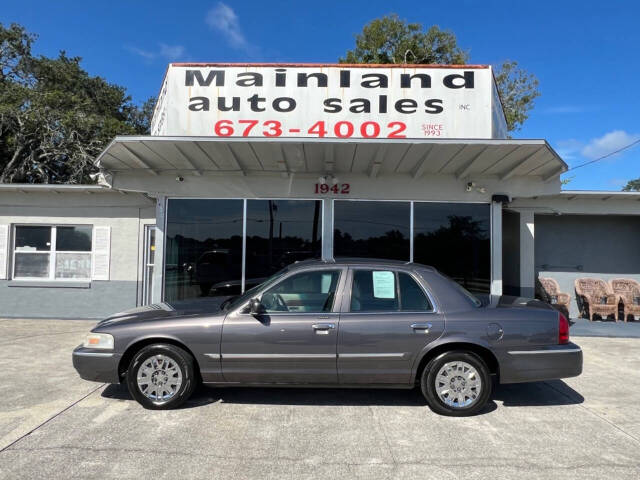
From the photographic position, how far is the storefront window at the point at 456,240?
939cm

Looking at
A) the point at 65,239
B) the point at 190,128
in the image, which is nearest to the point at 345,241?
the point at 190,128

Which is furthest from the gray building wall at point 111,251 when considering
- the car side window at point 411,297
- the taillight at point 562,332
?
the taillight at point 562,332

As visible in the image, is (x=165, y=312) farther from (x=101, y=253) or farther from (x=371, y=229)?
(x=101, y=253)

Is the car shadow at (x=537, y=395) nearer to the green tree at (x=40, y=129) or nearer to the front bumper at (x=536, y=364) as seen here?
the front bumper at (x=536, y=364)

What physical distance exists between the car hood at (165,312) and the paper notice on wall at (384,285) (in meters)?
1.71

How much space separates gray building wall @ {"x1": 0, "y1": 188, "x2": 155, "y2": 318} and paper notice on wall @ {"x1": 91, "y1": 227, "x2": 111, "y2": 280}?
10 centimetres

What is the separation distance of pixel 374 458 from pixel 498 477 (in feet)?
3.07

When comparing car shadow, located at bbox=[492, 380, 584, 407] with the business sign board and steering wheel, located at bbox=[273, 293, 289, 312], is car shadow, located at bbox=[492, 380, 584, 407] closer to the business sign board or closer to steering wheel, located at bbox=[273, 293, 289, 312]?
steering wheel, located at bbox=[273, 293, 289, 312]

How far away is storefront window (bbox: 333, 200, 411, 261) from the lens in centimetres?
934

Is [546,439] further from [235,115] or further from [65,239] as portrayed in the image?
[65,239]

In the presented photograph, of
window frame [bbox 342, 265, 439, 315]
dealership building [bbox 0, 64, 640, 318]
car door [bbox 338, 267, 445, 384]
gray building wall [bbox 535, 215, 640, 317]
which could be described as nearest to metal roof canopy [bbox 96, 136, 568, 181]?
dealership building [bbox 0, 64, 640, 318]

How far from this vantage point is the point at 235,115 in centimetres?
888

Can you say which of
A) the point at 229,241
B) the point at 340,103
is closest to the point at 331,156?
the point at 340,103

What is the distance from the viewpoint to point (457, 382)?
4.64 meters
